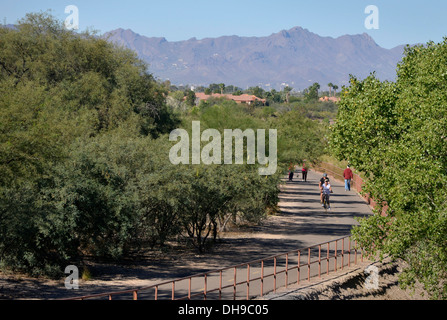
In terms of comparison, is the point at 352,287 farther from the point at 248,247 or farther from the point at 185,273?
the point at 248,247

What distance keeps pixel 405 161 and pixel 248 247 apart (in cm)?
1171

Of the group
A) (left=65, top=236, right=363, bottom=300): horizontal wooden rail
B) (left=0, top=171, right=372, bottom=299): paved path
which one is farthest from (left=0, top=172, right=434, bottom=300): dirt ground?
(left=65, top=236, right=363, bottom=300): horizontal wooden rail

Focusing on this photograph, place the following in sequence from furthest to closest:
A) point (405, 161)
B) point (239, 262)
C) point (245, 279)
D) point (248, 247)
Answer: point (248, 247)
point (239, 262)
point (245, 279)
point (405, 161)

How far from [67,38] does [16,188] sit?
28.6 meters

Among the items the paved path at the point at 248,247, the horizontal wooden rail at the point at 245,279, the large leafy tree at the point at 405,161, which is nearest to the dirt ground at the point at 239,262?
the paved path at the point at 248,247

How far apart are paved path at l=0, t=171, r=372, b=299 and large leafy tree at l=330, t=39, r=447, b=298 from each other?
662 centimetres

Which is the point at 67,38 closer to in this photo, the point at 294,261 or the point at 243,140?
the point at 243,140

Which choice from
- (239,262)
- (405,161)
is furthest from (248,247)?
(405,161)

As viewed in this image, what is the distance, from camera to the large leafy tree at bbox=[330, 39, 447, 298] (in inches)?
698

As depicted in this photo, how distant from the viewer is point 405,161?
Result: 18984 mm

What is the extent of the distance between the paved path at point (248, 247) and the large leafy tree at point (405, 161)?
6625 mm

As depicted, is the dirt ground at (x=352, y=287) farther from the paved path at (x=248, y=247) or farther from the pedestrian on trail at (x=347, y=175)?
the pedestrian on trail at (x=347, y=175)

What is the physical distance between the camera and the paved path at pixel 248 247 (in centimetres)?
2029

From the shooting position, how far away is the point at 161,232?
85.5ft
